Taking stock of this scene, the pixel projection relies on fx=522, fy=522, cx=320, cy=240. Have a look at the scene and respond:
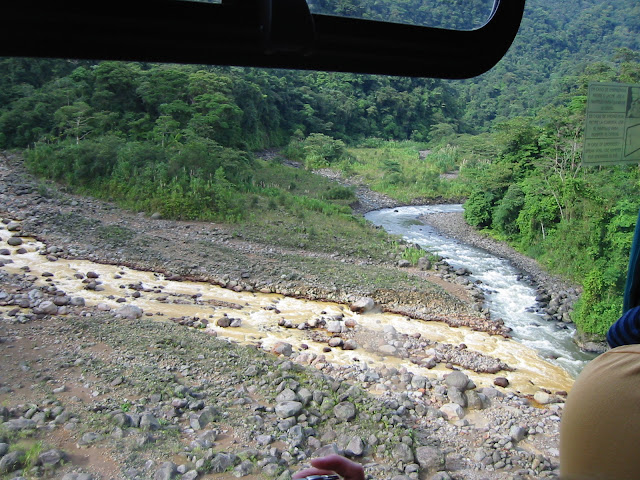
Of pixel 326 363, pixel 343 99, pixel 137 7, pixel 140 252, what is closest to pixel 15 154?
pixel 140 252

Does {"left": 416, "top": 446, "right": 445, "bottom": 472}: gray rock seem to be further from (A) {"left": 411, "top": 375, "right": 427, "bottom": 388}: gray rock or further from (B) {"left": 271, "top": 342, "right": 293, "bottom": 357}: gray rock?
(B) {"left": 271, "top": 342, "right": 293, "bottom": 357}: gray rock

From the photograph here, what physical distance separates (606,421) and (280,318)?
14.8 feet

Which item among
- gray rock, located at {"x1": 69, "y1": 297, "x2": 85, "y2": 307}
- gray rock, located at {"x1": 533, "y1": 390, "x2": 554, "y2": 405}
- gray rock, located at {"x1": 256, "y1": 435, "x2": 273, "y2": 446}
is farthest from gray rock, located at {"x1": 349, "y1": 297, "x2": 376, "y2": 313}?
gray rock, located at {"x1": 69, "y1": 297, "x2": 85, "y2": 307}

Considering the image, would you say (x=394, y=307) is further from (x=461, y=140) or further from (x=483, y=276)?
(x=461, y=140)

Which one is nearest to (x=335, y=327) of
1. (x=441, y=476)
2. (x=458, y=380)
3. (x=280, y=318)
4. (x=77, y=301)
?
(x=280, y=318)

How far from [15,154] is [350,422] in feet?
16.3

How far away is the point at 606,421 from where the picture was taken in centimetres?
37

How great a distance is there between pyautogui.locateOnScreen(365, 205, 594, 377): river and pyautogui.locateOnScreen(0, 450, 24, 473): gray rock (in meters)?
3.01

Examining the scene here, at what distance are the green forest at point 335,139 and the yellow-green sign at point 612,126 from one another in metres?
2.83

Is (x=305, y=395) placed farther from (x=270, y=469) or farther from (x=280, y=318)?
(x=280, y=318)

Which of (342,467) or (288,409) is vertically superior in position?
(342,467)

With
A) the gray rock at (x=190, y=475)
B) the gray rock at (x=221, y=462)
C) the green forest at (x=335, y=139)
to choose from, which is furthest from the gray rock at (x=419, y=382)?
the green forest at (x=335, y=139)

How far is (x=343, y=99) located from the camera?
6648 millimetres

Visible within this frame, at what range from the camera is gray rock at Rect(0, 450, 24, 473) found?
241cm
